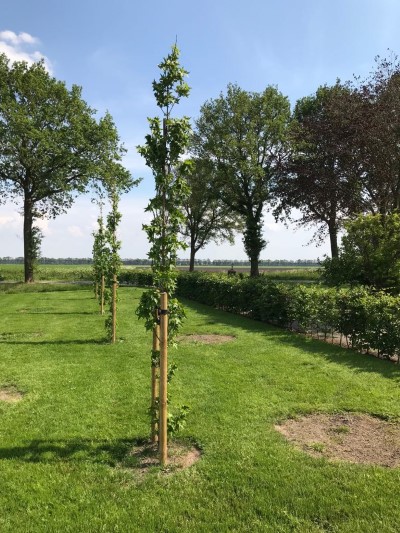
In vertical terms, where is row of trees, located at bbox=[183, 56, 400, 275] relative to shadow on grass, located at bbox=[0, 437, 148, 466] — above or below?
above

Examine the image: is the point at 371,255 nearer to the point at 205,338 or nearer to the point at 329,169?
the point at 205,338

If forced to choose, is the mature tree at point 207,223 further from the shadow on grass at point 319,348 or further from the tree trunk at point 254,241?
the shadow on grass at point 319,348

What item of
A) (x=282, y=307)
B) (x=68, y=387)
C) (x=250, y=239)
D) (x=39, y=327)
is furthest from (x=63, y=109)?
(x=68, y=387)

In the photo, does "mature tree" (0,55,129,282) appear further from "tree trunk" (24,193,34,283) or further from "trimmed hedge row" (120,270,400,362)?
"trimmed hedge row" (120,270,400,362)

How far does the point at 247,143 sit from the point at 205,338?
82.8 feet

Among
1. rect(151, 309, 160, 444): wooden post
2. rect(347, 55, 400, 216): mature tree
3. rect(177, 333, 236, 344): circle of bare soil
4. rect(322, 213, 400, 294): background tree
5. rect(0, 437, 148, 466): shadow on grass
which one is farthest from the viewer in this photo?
rect(347, 55, 400, 216): mature tree

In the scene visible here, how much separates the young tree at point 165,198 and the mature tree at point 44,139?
2651 centimetres

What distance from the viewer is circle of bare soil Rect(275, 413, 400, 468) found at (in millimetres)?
4651

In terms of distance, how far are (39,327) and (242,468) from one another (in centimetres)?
1084

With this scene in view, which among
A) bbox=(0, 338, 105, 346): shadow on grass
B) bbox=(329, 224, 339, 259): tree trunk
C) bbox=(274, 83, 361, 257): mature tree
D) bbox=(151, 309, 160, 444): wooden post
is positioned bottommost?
bbox=(0, 338, 105, 346): shadow on grass

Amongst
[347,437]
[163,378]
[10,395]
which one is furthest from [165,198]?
[10,395]

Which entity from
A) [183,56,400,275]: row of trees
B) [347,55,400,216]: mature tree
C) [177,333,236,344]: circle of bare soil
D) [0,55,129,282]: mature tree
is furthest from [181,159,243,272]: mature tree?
[177,333,236,344]: circle of bare soil

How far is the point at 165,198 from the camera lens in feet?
15.5

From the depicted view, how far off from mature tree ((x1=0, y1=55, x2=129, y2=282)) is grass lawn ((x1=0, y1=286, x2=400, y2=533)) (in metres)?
22.9
